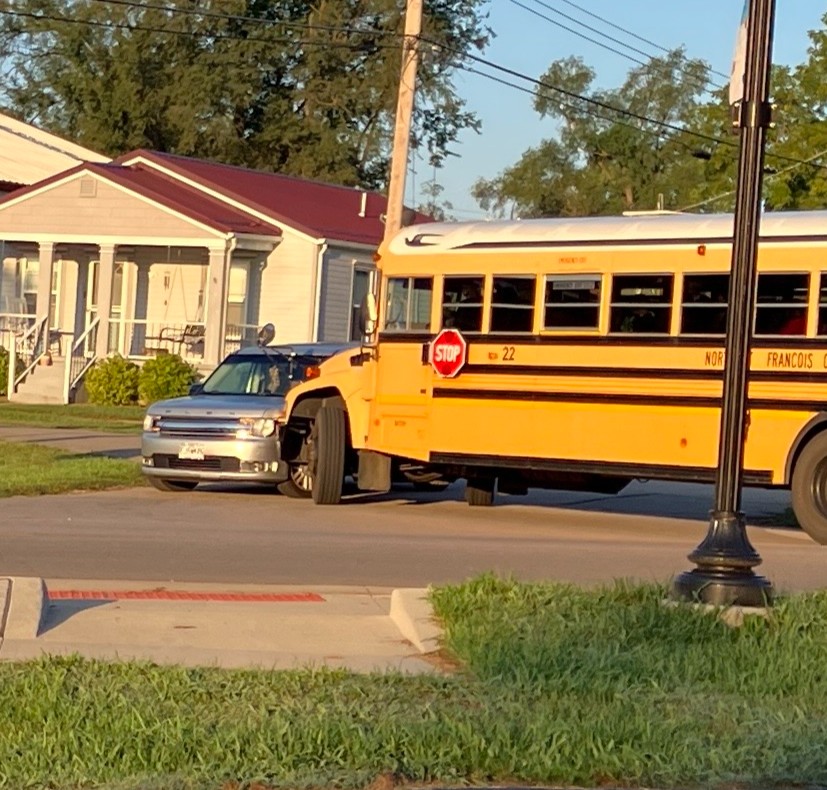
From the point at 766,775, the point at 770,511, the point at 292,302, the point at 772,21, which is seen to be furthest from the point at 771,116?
the point at 292,302

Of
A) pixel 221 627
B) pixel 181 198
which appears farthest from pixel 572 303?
pixel 181 198

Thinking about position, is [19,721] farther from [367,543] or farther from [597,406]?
[597,406]

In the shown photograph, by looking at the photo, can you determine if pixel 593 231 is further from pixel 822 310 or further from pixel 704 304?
pixel 822 310

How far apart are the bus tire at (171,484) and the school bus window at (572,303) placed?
477 centimetres

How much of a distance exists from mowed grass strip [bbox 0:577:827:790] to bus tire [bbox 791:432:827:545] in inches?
247

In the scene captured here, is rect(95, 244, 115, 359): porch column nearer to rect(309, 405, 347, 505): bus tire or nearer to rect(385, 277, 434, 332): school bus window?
rect(309, 405, 347, 505): bus tire

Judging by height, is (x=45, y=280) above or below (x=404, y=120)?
below

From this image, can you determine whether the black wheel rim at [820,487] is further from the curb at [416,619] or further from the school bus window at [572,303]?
the curb at [416,619]

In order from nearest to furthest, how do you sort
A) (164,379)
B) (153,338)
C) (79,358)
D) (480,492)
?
(480,492) < (164,379) < (79,358) < (153,338)

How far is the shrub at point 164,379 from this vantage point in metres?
33.6

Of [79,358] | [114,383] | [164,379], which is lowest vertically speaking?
[114,383]

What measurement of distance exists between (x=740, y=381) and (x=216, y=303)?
88.1 feet

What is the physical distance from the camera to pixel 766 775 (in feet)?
20.8

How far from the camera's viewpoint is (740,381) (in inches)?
369
